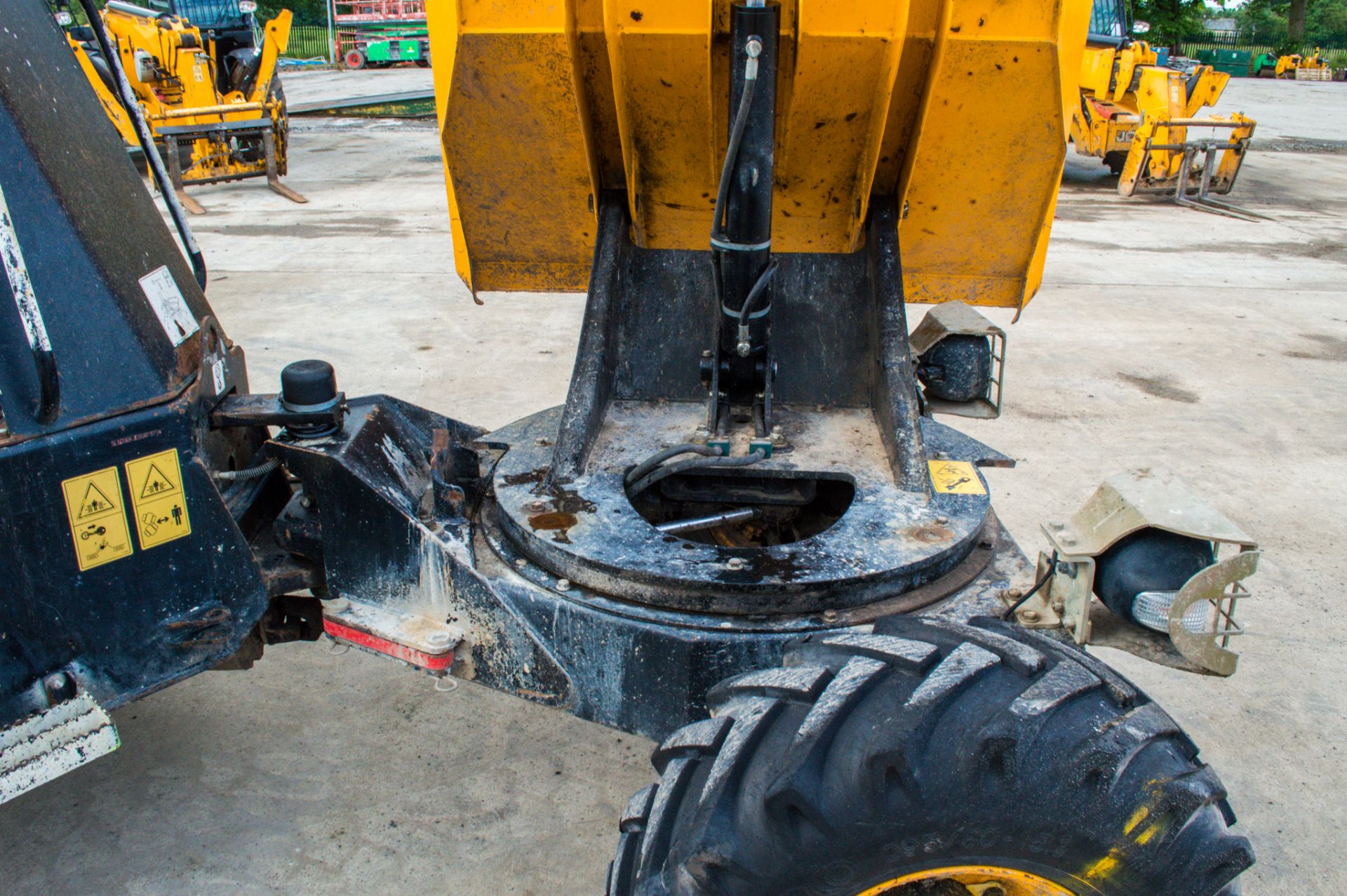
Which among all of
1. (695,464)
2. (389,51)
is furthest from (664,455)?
(389,51)

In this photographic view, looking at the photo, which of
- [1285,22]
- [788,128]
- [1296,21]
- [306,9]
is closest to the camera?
[788,128]

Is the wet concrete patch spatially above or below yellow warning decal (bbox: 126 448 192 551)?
below

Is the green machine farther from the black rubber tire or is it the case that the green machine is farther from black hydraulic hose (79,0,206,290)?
the black rubber tire

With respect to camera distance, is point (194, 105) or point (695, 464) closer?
point (695, 464)

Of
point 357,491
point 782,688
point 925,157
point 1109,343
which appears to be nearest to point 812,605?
point 782,688

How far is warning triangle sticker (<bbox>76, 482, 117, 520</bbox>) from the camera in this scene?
5.59 ft

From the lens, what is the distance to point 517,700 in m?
2.73

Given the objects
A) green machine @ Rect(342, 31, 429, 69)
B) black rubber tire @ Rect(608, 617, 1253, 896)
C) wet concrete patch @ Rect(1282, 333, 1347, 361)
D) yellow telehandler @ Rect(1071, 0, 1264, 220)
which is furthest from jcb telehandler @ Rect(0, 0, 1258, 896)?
green machine @ Rect(342, 31, 429, 69)

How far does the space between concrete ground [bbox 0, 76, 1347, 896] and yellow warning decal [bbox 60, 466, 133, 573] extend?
80cm

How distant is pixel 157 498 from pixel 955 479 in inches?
61.4

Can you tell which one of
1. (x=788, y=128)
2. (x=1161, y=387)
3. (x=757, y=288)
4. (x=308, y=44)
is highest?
(x=308, y=44)

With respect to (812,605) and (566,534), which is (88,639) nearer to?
(566,534)

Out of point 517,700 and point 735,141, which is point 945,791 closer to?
point 735,141

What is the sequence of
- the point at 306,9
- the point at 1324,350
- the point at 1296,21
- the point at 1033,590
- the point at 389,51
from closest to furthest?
the point at 1033,590
the point at 1324,350
the point at 389,51
the point at 1296,21
the point at 306,9
